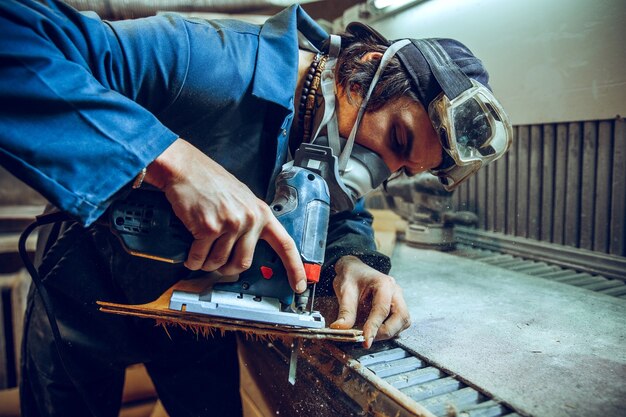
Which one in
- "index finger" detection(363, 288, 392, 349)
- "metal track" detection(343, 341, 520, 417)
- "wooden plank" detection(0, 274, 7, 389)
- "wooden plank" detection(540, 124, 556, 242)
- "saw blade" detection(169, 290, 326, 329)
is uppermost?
"wooden plank" detection(540, 124, 556, 242)

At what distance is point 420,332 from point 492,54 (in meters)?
1.24

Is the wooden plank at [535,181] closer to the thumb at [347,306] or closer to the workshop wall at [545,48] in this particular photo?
the workshop wall at [545,48]

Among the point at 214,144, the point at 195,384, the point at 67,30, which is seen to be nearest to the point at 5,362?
the point at 195,384

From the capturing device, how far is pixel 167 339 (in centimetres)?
131

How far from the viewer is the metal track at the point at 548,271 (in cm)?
143

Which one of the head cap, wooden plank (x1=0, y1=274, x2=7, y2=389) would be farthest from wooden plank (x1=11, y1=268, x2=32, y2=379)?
the head cap

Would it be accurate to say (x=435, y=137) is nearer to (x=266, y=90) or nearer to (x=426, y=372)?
(x=266, y=90)

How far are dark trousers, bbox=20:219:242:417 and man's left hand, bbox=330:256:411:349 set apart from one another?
0.44 m

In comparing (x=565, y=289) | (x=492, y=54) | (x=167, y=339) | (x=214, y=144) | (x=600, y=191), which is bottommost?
(x=167, y=339)

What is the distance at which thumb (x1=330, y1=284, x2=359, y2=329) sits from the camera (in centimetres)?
98

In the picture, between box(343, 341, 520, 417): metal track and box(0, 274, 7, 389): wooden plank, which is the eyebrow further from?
box(0, 274, 7, 389): wooden plank

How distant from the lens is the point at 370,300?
3.68ft

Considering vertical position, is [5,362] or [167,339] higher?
[167,339]

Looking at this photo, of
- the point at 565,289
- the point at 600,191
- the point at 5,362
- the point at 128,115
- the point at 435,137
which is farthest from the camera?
the point at 5,362
